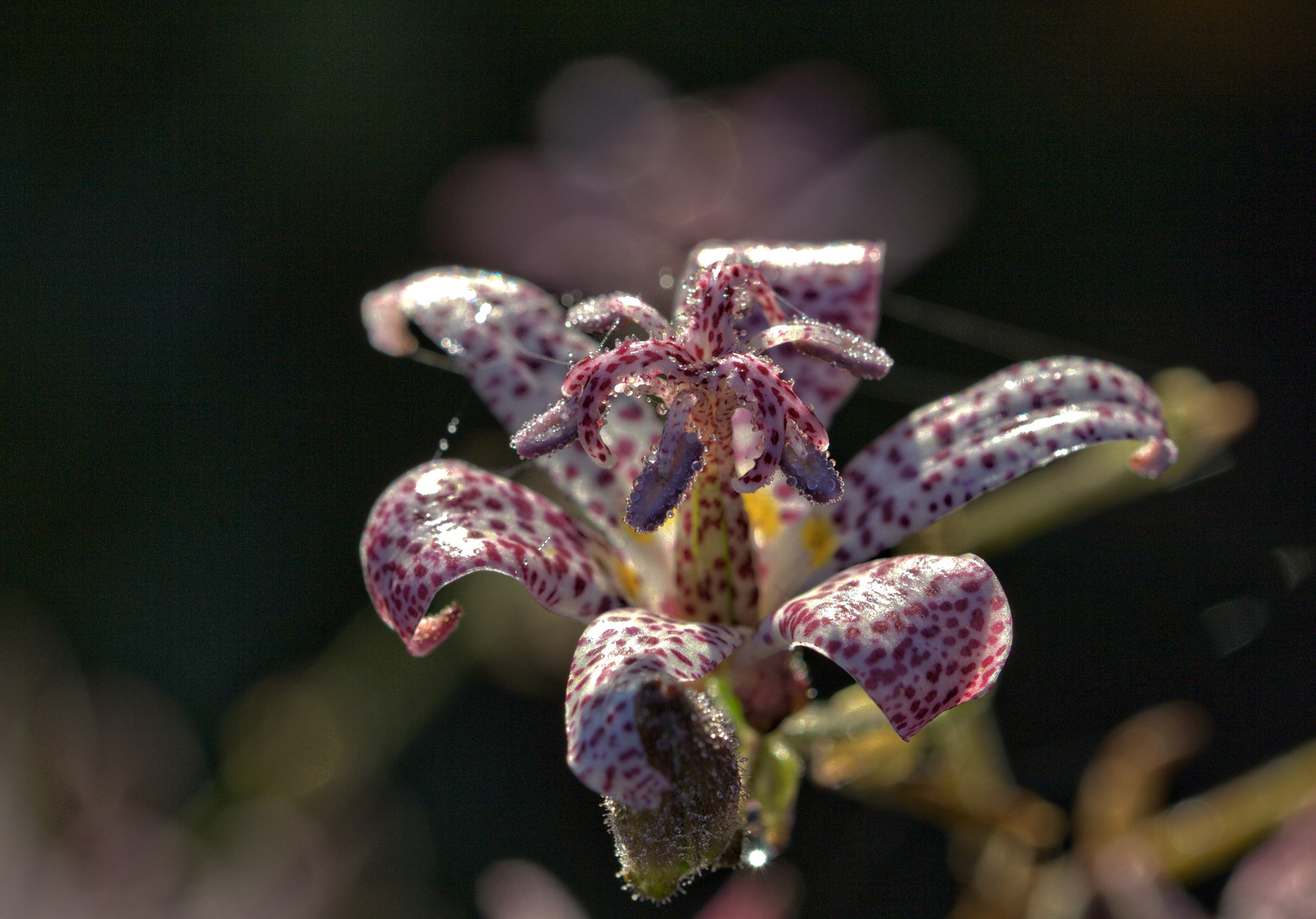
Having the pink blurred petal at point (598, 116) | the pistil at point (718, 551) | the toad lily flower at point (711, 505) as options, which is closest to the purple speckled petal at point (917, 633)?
the toad lily flower at point (711, 505)

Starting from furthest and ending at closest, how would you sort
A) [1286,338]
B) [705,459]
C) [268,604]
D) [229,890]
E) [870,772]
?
[1286,338], [268,604], [229,890], [870,772], [705,459]

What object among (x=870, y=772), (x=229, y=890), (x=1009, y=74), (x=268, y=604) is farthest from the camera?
(x=1009, y=74)

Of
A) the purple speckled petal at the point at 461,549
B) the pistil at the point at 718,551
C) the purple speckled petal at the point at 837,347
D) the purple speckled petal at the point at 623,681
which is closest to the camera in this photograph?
the purple speckled petal at the point at 623,681

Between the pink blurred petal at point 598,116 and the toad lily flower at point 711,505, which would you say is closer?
the toad lily flower at point 711,505

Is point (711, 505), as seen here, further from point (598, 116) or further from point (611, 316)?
point (598, 116)

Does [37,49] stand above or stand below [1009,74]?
above

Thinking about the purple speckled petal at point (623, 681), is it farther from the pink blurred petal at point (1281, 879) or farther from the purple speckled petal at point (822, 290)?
the pink blurred petal at point (1281, 879)

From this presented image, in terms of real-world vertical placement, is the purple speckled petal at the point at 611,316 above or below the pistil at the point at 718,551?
above

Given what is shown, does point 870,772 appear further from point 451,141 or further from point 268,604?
point 451,141

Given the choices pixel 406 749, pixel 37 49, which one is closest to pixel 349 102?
pixel 37 49
